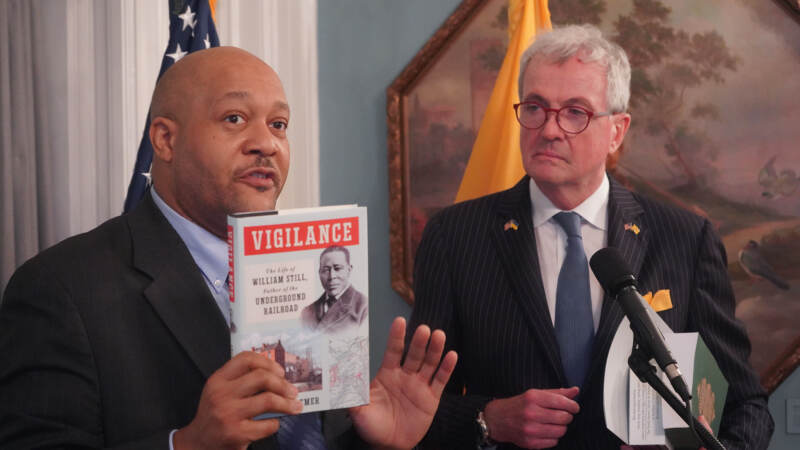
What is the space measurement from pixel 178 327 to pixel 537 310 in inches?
40.7

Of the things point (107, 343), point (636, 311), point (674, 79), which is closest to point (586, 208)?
point (636, 311)

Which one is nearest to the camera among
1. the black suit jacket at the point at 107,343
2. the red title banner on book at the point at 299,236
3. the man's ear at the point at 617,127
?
the red title banner on book at the point at 299,236

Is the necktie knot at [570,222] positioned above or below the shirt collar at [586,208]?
below

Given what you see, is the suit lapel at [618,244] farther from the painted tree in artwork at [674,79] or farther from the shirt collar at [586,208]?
the painted tree in artwork at [674,79]

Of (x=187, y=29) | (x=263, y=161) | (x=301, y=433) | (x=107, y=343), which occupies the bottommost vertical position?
(x=301, y=433)

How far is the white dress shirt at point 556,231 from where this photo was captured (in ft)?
7.56

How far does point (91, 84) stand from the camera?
10.8 feet

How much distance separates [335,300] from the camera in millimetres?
1401

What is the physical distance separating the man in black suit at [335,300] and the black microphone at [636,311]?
0.54 meters

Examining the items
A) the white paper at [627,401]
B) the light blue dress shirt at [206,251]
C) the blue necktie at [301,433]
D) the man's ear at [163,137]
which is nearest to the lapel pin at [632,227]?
the white paper at [627,401]

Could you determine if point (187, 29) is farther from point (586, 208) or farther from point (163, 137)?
point (586, 208)

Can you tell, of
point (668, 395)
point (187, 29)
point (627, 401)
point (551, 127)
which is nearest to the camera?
point (668, 395)

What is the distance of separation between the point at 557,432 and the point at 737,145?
2.22 metres

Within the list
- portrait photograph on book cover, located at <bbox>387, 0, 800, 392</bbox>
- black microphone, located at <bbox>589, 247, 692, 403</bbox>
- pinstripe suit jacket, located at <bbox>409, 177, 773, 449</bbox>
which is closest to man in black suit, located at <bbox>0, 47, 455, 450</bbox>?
black microphone, located at <bbox>589, 247, 692, 403</bbox>
